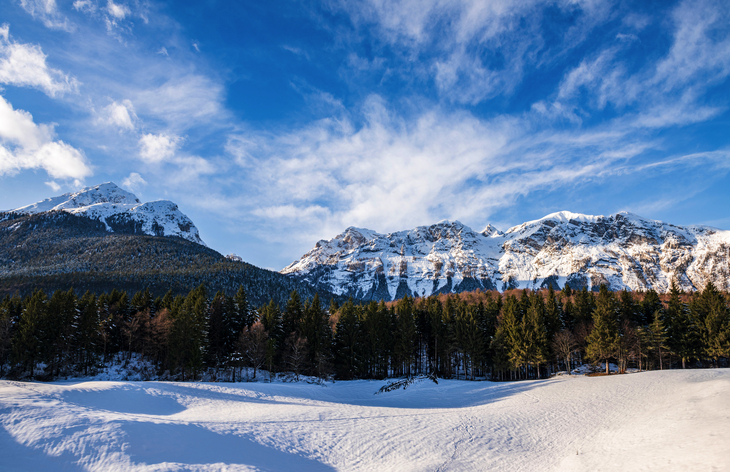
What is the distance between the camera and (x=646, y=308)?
61031mm

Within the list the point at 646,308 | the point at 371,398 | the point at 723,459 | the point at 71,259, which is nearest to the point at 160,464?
the point at 723,459

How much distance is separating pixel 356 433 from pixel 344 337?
119 ft

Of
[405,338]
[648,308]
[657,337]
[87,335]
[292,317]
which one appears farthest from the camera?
[648,308]

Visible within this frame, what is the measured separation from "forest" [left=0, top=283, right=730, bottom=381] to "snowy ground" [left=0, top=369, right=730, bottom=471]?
64.4ft

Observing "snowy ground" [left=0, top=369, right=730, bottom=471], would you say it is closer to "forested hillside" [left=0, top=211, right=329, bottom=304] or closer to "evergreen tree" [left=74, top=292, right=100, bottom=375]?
"evergreen tree" [left=74, top=292, right=100, bottom=375]

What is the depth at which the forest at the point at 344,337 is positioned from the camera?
46.8 meters

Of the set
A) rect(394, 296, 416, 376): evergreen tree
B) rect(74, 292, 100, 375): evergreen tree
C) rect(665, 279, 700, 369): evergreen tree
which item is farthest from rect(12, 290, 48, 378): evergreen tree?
rect(665, 279, 700, 369): evergreen tree

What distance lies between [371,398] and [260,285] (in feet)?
482

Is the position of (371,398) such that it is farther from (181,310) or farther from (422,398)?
(181,310)

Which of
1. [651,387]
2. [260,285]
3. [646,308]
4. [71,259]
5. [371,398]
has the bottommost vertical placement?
[371,398]

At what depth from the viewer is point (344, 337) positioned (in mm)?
56219

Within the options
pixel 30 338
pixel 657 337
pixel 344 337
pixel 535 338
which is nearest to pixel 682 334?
pixel 657 337

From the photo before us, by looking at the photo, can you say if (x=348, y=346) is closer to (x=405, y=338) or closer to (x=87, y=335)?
(x=405, y=338)

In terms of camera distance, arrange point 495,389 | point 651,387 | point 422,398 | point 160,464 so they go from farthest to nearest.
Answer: point 495,389
point 422,398
point 651,387
point 160,464
